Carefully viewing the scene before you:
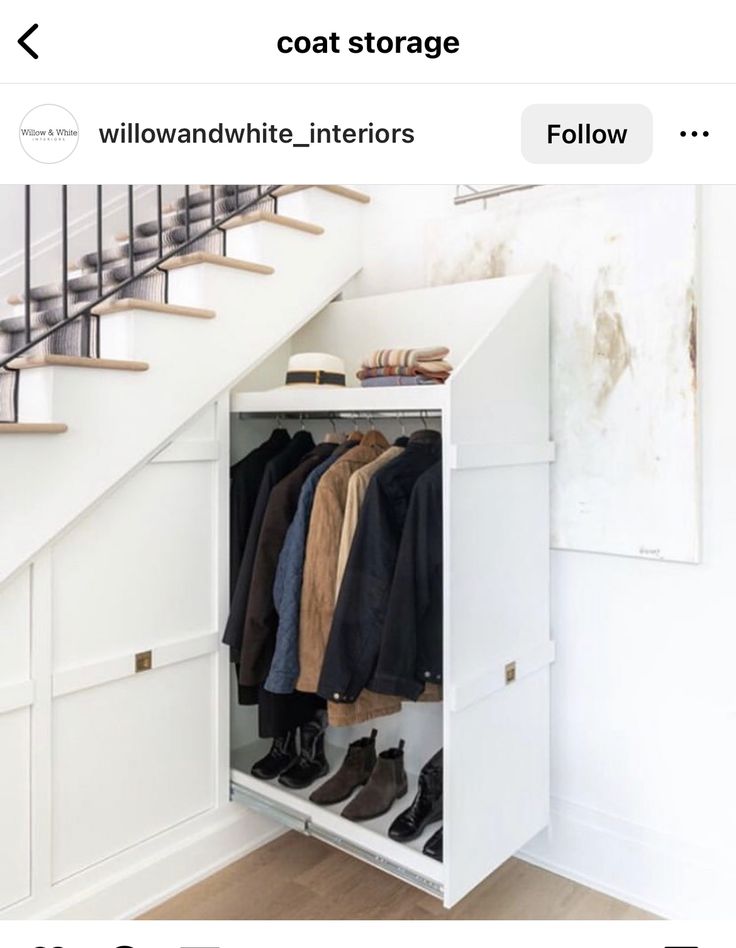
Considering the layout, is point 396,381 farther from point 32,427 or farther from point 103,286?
point 103,286

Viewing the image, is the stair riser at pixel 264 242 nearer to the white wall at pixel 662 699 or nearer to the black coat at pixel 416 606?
the white wall at pixel 662 699

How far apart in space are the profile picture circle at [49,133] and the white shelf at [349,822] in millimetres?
1712

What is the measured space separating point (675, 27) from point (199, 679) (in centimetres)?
192

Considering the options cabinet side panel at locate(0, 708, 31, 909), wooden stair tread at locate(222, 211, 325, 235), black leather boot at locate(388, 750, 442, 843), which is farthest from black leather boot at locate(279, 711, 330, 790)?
wooden stair tread at locate(222, 211, 325, 235)

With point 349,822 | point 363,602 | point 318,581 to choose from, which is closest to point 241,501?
point 318,581

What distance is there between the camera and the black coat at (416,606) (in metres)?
1.87

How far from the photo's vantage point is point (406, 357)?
2025 millimetres

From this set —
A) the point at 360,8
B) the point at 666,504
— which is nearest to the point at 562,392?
the point at 666,504

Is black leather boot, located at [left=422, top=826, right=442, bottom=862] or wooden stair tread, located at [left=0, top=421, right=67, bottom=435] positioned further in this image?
black leather boot, located at [left=422, top=826, right=442, bottom=862]

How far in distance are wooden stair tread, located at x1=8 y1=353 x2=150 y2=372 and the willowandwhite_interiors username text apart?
57cm

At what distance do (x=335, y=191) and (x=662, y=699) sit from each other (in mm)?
1817

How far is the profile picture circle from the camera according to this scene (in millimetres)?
1359

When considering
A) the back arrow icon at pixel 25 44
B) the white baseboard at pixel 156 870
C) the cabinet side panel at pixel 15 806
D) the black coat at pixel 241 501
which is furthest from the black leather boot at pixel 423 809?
the back arrow icon at pixel 25 44

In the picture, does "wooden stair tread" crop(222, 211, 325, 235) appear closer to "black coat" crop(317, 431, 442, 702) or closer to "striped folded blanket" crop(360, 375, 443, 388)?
"striped folded blanket" crop(360, 375, 443, 388)
